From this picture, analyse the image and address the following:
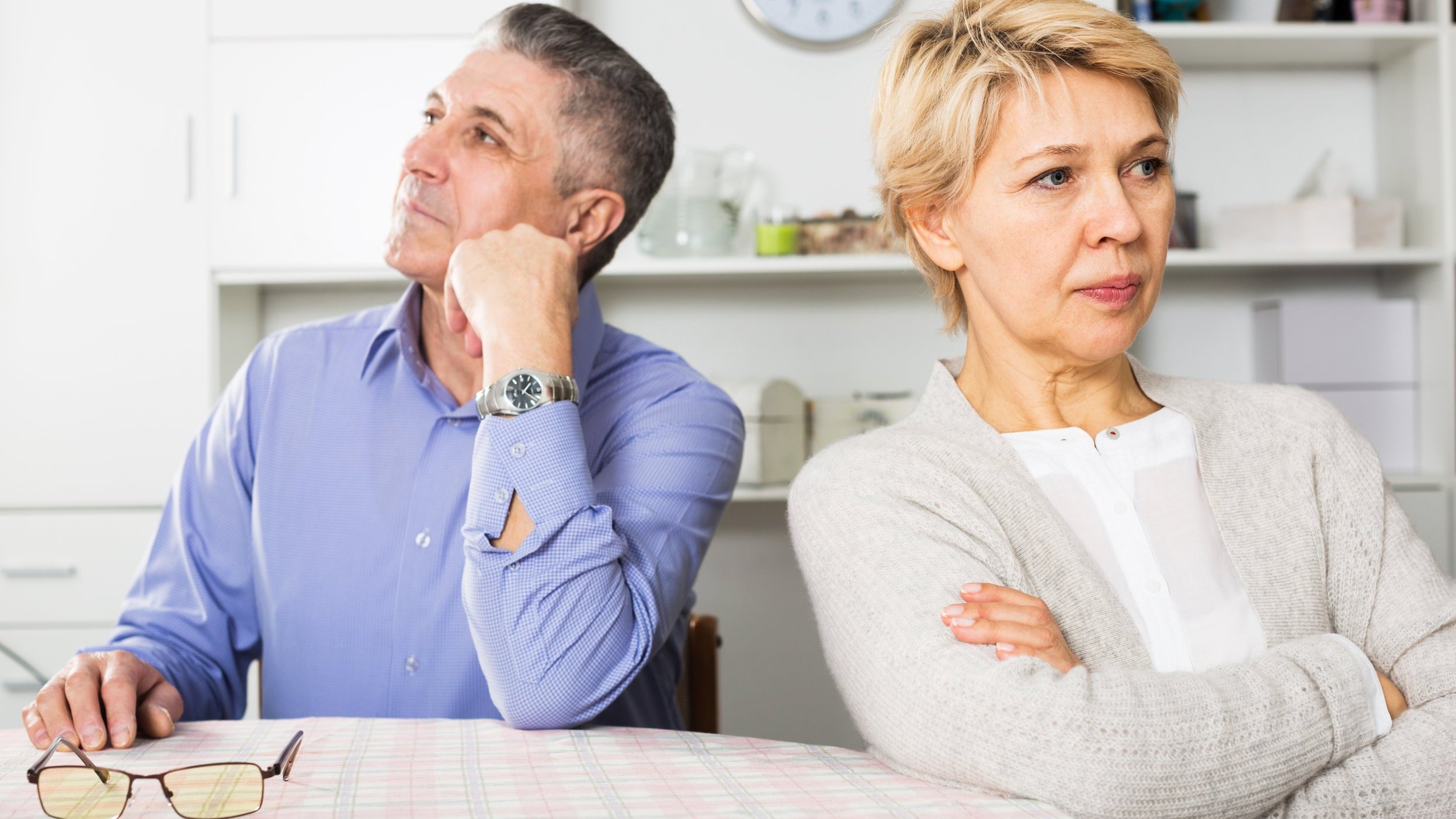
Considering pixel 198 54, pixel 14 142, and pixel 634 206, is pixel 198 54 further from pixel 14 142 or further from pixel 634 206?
pixel 634 206

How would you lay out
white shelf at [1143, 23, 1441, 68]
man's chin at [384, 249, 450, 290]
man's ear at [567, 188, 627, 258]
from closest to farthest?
man's chin at [384, 249, 450, 290], man's ear at [567, 188, 627, 258], white shelf at [1143, 23, 1441, 68]

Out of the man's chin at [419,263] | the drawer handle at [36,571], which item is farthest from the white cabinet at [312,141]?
the man's chin at [419,263]

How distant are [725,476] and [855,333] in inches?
58.0

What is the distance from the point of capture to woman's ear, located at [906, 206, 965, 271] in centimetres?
121

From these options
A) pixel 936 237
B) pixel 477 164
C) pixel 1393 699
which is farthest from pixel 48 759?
pixel 1393 699

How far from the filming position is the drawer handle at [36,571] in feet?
7.75

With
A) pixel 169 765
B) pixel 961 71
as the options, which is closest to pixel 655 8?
pixel 961 71

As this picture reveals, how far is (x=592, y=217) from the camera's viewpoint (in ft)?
4.91

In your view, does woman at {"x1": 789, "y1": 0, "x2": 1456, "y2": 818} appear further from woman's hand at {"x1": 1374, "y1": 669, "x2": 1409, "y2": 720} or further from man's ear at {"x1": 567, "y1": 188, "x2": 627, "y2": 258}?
man's ear at {"x1": 567, "y1": 188, "x2": 627, "y2": 258}

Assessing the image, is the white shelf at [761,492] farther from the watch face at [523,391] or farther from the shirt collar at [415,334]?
the watch face at [523,391]

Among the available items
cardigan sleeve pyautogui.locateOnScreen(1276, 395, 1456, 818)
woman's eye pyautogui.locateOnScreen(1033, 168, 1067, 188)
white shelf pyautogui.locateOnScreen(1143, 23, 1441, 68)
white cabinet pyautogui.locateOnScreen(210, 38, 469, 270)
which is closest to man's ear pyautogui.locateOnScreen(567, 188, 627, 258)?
woman's eye pyautogui.locateOnScreen(1033, 168, 1067, 188)

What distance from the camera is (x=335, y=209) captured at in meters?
2.42

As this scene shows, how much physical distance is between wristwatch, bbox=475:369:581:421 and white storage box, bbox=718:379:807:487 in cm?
127

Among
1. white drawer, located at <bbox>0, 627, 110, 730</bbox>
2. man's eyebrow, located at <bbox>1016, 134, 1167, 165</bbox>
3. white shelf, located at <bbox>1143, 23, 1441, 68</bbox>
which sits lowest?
white drawer, located at <bbox>0, 627, 110, 730</bbox>
